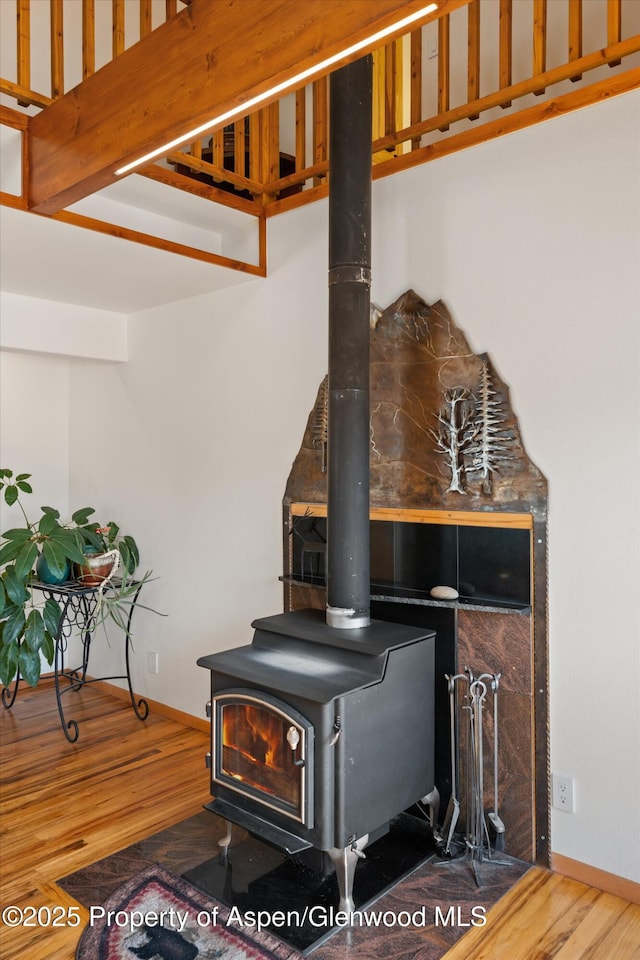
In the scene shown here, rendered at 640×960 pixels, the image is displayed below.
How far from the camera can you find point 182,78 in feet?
6.08

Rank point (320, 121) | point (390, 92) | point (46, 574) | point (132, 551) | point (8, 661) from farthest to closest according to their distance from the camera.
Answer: point (132, 551) → point (46, 574) → point (8, 661) → point (320, 121) → point (390, 92)

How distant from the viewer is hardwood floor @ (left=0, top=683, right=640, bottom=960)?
2.00 meters

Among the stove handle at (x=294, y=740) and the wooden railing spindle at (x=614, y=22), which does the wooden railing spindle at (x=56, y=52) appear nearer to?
the wooden railing spindle at (x=614, y=22)

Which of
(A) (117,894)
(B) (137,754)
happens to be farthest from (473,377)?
(B) (137,754)

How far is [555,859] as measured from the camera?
7.66ft

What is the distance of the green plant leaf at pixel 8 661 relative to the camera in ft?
11.0

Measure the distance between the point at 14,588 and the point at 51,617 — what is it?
241mm

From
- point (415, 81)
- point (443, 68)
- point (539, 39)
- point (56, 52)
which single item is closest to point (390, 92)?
point (415, 81)

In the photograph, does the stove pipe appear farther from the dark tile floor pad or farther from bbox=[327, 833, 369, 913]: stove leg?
the dark tile floor pad

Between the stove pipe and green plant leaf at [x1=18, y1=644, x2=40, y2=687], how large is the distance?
1769mm

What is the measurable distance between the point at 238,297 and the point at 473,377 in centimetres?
139

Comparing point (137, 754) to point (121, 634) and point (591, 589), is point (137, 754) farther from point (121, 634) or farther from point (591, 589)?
point (591, 589)

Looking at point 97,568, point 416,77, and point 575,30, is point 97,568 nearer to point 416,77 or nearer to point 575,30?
point 416,77

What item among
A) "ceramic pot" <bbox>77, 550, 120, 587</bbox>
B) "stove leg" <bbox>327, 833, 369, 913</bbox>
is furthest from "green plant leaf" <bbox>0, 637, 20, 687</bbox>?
"stove leg" <bbox>327, 833, 369, 913</bbox>
